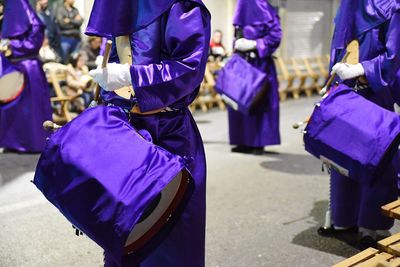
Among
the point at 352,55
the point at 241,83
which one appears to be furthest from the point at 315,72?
the point at 352,55

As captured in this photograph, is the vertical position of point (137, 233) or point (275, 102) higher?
point (137, 233)

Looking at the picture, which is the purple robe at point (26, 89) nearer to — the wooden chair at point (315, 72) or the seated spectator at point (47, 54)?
the seated spectator at point (47, 54)

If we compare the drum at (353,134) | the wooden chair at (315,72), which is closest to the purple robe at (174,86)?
the drum at (353,134)

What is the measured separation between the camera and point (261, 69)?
4855 mm

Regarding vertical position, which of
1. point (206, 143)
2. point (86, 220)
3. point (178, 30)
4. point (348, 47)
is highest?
point (178, 30)

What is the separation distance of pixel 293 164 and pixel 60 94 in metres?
2.70

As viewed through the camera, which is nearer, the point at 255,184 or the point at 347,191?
the point at 347,191

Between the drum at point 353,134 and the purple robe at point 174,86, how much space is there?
802 millimetres

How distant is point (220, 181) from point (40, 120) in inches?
68.8

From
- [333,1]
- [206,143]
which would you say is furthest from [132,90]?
[333,1]

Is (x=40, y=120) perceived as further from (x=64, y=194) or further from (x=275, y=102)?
(x=64, y=194)

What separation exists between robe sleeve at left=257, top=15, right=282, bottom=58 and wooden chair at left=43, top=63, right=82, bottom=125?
2165 millimetres

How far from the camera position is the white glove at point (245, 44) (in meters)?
4.70

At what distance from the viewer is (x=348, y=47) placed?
2.79m
